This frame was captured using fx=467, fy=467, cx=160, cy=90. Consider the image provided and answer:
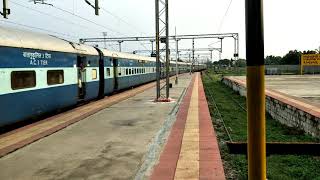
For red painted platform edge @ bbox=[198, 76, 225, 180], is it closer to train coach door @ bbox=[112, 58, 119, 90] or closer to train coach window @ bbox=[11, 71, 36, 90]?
train coach window @ bbox=[11, 71, 36, 90]

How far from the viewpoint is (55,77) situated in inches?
632

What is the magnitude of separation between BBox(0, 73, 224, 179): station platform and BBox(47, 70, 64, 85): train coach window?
122 cm

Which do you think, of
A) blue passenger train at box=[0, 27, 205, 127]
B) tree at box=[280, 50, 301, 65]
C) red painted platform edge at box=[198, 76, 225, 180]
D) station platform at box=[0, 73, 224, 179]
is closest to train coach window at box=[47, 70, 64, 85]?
blue passenger train at box=[0, 27, 205, 127]

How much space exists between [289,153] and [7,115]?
707cm

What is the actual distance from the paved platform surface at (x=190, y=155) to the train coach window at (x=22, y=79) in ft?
14.3

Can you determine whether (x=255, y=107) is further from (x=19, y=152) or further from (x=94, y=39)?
(x=94, y=39)

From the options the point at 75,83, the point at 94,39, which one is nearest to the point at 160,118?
the point at 75,83

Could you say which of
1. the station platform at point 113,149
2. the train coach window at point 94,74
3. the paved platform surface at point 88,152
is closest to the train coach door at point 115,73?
the train coach window at point 94,74

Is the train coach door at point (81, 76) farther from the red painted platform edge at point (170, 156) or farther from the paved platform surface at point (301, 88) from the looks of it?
the paved platform surface at point (301, 88)

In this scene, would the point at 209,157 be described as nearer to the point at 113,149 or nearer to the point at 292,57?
the point at 113,149

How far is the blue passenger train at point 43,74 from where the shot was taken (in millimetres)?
12055

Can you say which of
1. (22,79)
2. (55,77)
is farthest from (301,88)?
(22,79)

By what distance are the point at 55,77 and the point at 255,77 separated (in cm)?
1366

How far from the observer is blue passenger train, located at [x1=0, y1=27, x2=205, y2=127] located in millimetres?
12055
